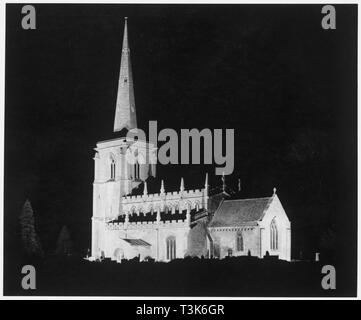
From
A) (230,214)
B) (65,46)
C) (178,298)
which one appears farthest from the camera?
(230,214)

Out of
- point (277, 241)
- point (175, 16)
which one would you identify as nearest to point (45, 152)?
point (175, 16)

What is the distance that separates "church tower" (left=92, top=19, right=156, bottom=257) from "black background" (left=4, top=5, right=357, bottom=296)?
0.56 metres

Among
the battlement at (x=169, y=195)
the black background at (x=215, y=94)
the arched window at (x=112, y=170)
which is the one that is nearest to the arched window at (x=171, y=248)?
the battlement at (x=169, y=195)

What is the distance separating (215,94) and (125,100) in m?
3.93

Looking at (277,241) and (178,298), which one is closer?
(178,298)

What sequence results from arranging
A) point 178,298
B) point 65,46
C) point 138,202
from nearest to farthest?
1. point 178,298
2. point 65,46
3. point 138,202

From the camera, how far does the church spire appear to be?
2820cm

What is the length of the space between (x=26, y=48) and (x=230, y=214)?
9945 mm

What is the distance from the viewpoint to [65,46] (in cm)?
2731

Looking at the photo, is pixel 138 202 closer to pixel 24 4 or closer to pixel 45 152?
pixel 45 152

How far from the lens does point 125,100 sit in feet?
96.8

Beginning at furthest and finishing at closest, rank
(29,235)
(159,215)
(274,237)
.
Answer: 1. (159,215)
2. (274,237)
3. (29,235)

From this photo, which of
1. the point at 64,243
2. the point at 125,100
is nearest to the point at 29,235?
the point at 64,243

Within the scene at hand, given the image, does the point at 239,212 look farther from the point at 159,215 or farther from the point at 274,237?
the point at 159,215
